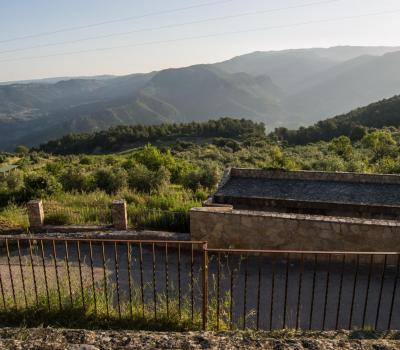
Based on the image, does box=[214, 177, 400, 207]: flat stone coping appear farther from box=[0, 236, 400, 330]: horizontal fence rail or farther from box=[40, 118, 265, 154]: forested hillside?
box=[40, 118, 265, 154]: forested hillside

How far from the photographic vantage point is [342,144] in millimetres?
31703

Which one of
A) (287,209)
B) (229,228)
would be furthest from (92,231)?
(287,209)

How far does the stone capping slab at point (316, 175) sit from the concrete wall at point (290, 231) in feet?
18.5

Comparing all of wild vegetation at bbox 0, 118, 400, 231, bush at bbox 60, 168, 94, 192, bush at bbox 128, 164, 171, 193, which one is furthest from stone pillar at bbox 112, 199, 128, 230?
bush at bbox 60, 168, 94, 192

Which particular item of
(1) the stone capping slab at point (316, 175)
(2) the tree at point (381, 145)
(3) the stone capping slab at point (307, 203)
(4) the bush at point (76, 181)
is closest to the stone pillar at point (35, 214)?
(3) the stone capping slab at point (307, 203)

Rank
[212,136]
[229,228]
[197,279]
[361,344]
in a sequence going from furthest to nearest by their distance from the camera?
[212,136]
[229,228]
[197,279]
[361,344]

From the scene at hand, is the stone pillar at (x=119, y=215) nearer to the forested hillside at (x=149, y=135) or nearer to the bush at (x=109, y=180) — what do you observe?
the bush at (x=109, y=180)

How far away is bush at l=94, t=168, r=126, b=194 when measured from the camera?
1758 cm

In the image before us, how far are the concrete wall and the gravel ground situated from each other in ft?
11.6

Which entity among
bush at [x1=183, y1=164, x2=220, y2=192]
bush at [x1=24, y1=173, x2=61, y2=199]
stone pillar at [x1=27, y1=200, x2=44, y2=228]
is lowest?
bush at [x1=183, y1=164, x2=220, y2=192]

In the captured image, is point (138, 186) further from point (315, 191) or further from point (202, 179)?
point (315, 191)

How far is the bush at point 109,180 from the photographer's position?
17577 mm

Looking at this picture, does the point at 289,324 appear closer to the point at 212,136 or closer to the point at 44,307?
the point at 44,307

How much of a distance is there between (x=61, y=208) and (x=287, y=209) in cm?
707
